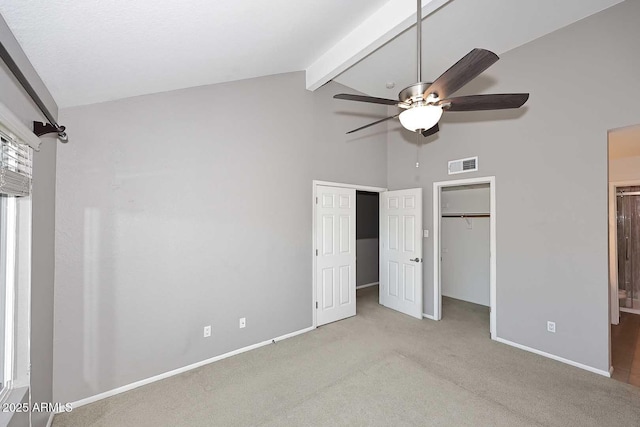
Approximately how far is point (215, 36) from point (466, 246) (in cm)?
513

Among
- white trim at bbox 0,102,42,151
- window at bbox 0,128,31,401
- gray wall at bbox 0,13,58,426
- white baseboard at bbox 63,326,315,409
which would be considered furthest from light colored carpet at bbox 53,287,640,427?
white trim at bbox 0,102,42,151

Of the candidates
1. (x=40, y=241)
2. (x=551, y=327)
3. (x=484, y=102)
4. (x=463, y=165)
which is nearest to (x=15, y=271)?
(x=40, y=241)

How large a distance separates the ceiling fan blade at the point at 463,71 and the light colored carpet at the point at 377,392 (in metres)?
2.40

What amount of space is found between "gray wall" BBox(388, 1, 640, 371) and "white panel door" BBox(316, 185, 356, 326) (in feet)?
6.44

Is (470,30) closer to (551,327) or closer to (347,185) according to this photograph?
(347,185)

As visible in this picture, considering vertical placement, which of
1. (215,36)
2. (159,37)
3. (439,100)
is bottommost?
(439,100)

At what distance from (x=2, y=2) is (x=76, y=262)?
71.6 inches

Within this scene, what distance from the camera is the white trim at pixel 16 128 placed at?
131cm

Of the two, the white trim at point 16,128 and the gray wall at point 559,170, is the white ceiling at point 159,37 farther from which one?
the gray wall at point 559,170

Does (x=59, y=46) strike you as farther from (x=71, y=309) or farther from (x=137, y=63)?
(x=71, y=309)

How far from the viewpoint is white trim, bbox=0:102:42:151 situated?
131 cm

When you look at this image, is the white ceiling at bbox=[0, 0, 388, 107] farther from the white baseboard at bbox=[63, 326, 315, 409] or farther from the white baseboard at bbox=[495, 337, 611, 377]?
the white baseboard at bbox=[495, 337, 611, 377]

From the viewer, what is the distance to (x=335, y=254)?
13.3 feet

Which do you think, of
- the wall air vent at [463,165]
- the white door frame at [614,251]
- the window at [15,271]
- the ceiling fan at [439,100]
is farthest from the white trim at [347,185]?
the white door frame at [614,251]
